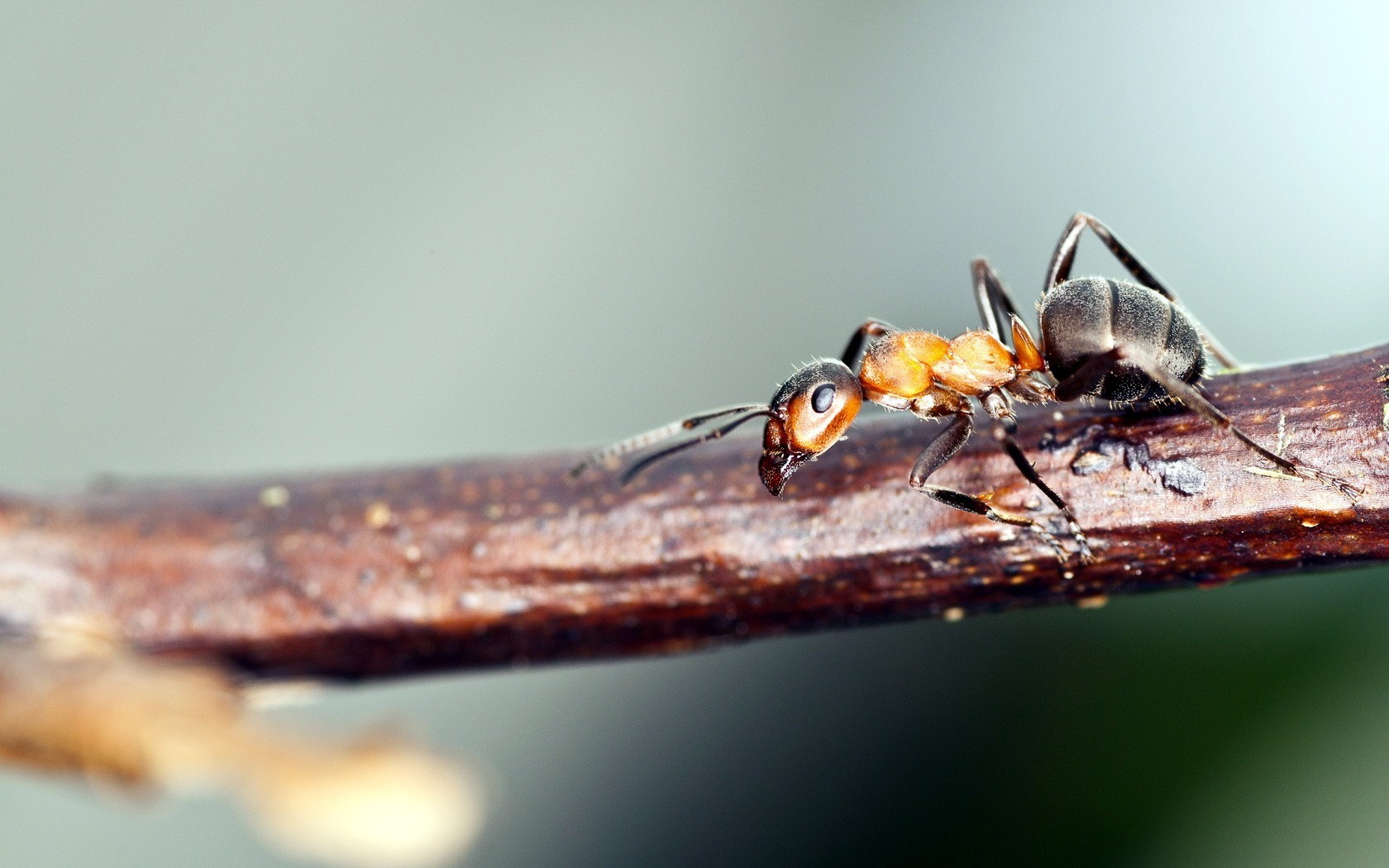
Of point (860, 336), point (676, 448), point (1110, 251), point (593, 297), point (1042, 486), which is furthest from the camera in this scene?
point (593, 297)

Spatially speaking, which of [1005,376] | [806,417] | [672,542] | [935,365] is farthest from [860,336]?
[672,542]

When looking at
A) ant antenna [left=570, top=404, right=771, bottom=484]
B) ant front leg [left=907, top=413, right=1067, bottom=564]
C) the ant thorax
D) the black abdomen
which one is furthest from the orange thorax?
ant front leg [left=907, top=413, right=1067, bottom=564]

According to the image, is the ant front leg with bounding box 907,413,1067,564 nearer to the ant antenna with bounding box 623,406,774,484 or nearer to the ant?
the ant

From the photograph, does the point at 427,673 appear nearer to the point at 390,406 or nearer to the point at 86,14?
the point at 390,406

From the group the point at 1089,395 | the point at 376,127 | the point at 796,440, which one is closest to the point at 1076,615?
the point at 1089,395

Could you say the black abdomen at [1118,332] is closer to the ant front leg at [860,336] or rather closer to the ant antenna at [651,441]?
the ant front leg at [860,336]

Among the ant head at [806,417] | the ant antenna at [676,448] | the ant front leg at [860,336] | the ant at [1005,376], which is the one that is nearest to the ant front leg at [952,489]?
the ant at [1005,376]

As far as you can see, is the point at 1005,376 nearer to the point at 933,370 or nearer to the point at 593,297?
the point at 933,370
